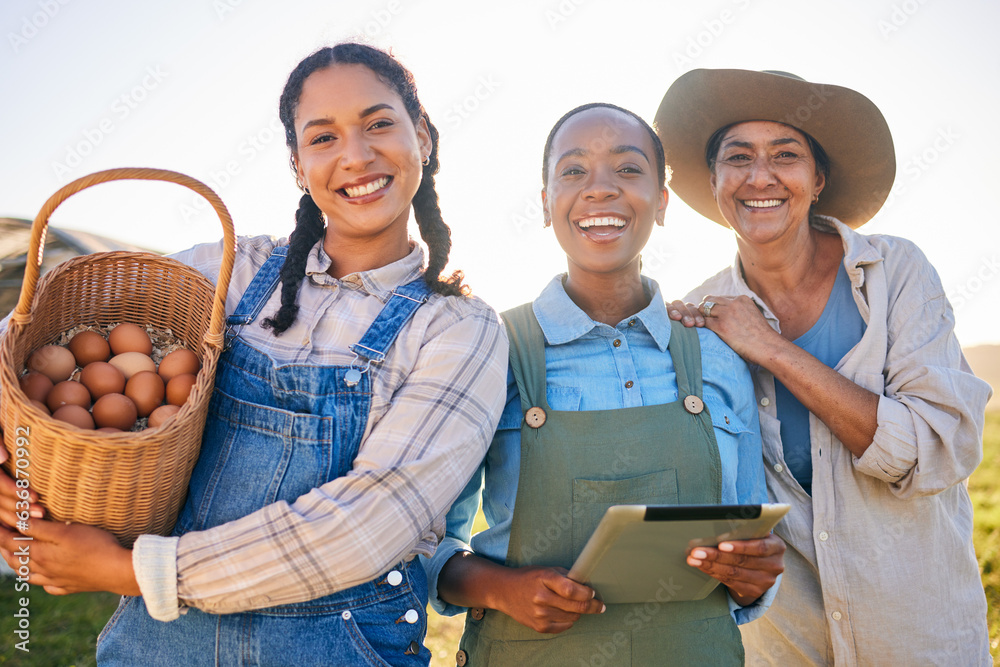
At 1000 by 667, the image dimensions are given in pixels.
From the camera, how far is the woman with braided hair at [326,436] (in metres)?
1.57

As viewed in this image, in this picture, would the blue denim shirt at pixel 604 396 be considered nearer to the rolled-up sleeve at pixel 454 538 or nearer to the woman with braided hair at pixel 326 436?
the rolled-up sleeve at pixel 454 538

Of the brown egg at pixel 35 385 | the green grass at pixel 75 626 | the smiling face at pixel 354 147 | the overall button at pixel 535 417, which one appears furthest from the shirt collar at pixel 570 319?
the green grass at pixel 75 626

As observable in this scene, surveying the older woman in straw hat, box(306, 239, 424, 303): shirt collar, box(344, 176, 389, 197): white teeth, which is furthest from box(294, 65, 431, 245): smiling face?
the older woman in straw hat

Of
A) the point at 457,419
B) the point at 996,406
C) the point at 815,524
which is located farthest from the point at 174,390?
the point at 996,406

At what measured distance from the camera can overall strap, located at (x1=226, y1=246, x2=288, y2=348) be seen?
6.39ft

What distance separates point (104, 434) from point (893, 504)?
2369 millimetres

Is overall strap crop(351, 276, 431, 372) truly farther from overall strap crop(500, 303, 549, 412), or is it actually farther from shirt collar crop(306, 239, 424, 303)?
overall strap crop(500, 303, 549, 412)

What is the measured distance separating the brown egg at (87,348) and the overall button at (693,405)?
1585 mm

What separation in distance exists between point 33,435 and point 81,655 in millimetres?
3127

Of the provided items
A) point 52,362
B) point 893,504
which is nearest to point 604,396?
point 893,504

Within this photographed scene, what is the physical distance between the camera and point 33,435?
1.51 m

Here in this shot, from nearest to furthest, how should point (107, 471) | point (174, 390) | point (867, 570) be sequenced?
point (107, 471), point (174, 390), point (867, 570)

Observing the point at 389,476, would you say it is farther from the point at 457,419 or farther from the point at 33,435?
the point at 33,435

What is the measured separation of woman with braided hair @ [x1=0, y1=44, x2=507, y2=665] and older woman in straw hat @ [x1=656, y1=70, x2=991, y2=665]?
109 cm
